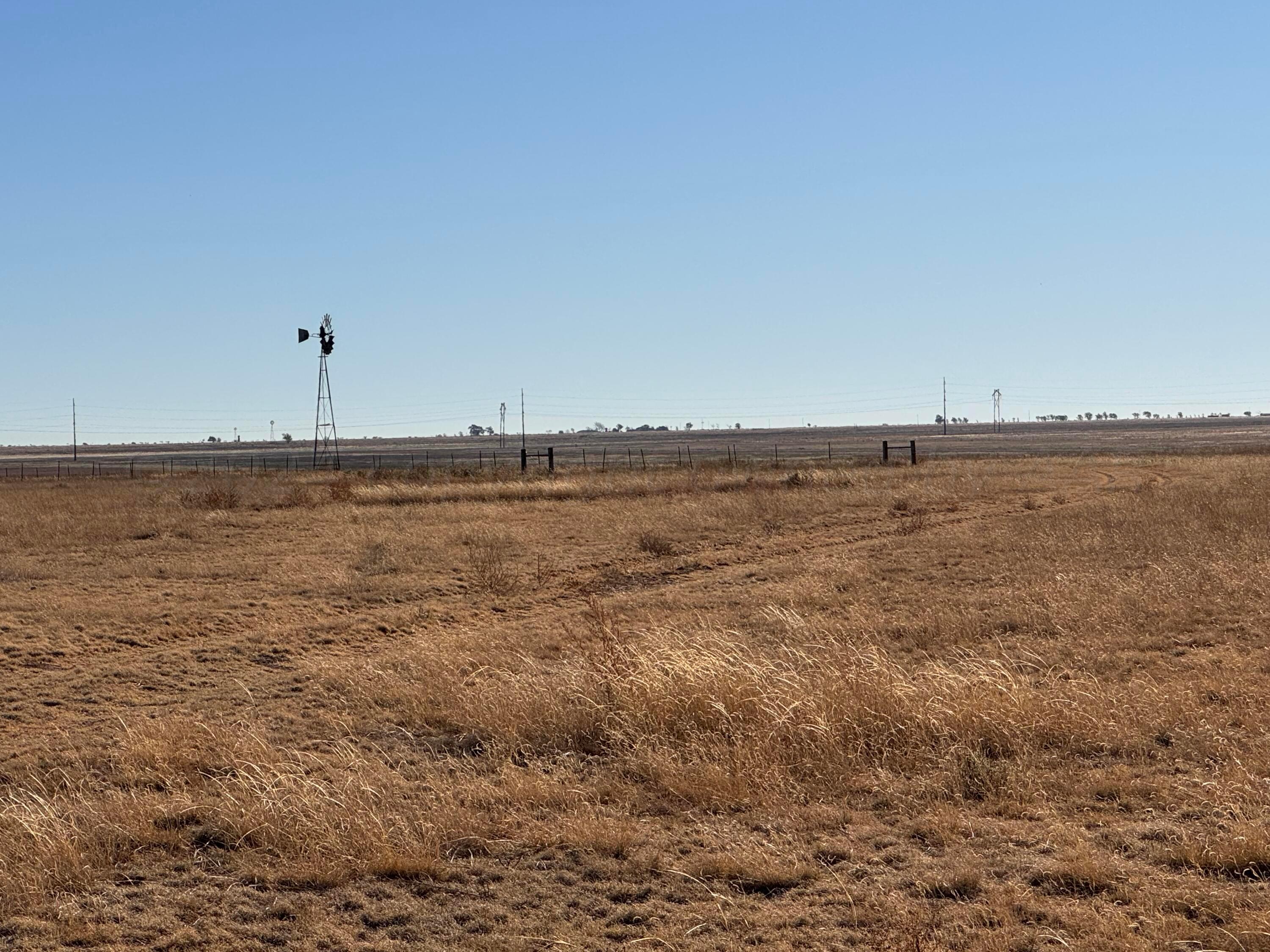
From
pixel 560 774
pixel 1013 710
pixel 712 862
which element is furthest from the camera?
pixel 1013 710

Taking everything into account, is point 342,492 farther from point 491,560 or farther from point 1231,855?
point 1231,855

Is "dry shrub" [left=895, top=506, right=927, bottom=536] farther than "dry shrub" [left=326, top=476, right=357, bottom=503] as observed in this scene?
No

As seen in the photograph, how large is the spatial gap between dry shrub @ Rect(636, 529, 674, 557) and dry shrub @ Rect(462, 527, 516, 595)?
2.88m

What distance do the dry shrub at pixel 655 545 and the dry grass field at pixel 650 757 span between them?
10.00ft

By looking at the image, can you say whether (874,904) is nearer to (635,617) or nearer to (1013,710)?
(1013,710)

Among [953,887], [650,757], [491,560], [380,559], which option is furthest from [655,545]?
[953,887]

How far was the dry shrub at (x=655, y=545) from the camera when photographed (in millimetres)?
25109

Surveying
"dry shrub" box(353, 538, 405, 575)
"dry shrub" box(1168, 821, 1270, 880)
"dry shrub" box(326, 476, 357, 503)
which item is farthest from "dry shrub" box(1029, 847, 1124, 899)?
"dry shrub" box(326, 476, 357, 503)

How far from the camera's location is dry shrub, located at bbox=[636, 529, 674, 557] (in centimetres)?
2511

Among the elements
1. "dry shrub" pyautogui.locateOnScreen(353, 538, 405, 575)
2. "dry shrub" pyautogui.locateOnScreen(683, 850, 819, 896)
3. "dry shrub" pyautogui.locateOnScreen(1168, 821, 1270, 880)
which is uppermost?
"dry shrub" pyautogui.locateOnScreen(353, 538, 405, 575)

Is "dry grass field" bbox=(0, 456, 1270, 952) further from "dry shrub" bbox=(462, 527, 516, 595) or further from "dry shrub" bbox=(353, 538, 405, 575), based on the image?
"dry shrub" bbox=(353, 538, 405, 575)

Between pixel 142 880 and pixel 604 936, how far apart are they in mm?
3158

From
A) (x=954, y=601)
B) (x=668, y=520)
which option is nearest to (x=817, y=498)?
(x=668, y=520)

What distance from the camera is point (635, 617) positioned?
17.1 m
